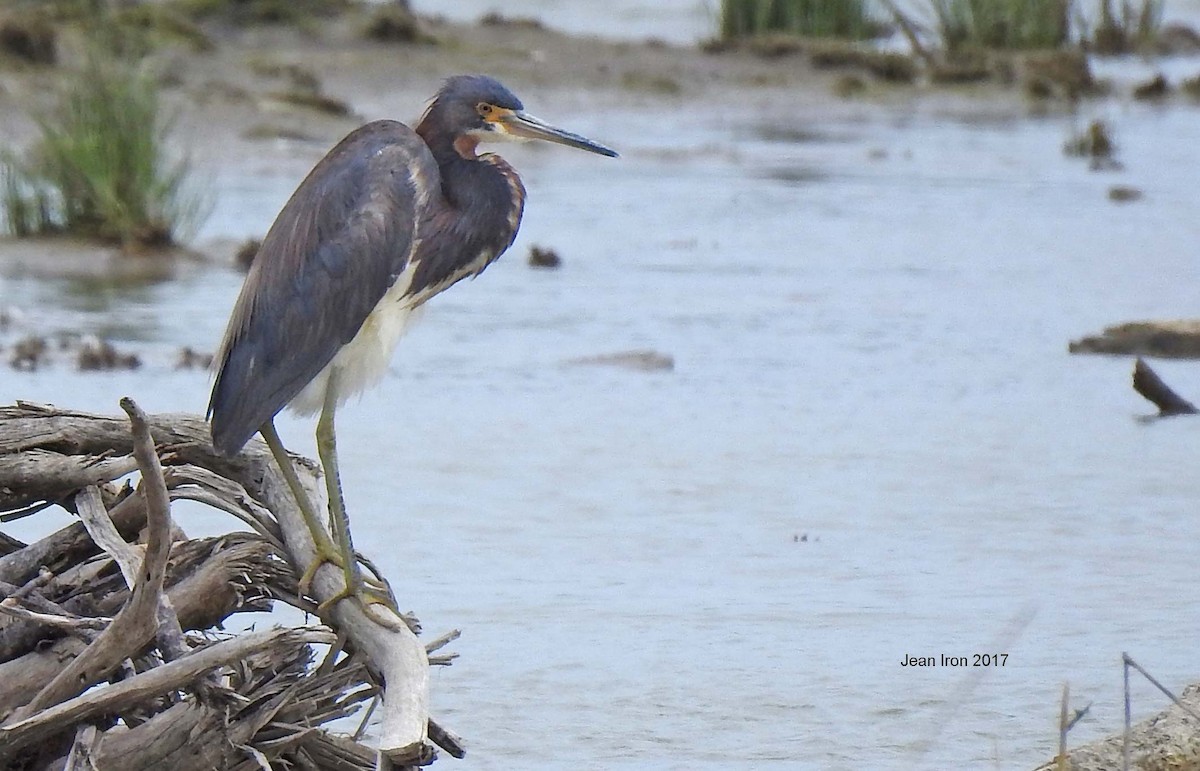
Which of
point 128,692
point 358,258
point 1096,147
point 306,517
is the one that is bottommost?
point 1096,147

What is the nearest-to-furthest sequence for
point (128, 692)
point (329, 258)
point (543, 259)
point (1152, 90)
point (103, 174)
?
point (128, 692) → point (329, 258) → point (103, 174) → point (543, 259) → point (1152, 90)

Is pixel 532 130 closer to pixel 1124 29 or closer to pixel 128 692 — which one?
pixel 128 692

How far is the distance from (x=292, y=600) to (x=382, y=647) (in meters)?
0.51

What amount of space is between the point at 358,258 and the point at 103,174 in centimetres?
734

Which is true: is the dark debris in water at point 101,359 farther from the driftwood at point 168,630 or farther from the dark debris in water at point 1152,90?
the dark debris in water at point 1152,90

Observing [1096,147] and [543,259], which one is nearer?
[543,259]

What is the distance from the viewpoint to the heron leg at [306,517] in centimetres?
474

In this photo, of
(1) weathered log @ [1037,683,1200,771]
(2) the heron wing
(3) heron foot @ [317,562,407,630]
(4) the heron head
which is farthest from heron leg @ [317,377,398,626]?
(1) weathered log @ [1037,683,1200,771]

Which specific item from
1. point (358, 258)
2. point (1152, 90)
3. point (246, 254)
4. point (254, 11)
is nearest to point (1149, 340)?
point (246, 254)

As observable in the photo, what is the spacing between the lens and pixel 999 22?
23.1m

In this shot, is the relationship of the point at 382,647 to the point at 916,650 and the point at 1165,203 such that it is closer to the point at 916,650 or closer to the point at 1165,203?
the point at 916,650

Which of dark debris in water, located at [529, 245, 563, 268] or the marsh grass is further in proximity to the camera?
the marsh grass

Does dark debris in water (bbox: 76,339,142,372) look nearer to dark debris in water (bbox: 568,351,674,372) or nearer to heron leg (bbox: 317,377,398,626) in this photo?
dark debris in water (bbox: 568,351,674,372)

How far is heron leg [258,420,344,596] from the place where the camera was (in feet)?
15.5
